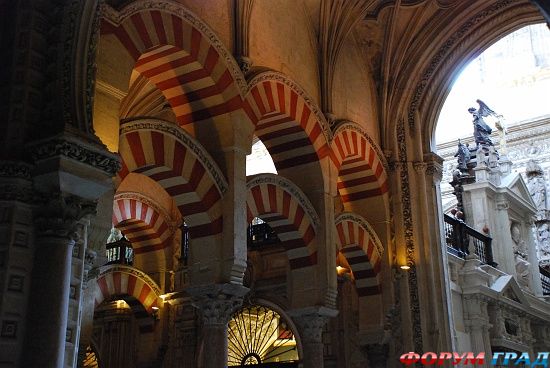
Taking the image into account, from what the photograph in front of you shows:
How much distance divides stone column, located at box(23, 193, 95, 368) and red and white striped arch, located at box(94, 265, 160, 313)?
5587 mm

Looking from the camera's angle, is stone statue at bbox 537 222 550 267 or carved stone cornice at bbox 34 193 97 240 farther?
stone statue at bbox 537 222 550 267

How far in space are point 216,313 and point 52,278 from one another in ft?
8.52

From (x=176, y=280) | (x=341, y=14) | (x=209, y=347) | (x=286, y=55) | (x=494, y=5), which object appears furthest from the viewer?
(x=176, y=280)

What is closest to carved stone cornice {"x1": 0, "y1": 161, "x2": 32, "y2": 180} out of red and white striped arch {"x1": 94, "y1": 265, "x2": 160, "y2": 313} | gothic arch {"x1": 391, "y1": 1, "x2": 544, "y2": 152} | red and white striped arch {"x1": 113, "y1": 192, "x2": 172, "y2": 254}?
red and white striped arch {"x1": 94, "y1": 265, "x2": 160, "y2": 313}

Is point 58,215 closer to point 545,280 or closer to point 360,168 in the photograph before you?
point 360,168

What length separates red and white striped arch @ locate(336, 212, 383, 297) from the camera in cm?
896

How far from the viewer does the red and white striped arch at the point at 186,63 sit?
644 centimetres

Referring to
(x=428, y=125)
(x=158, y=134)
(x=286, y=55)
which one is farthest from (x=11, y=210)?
(x=428, y=125)

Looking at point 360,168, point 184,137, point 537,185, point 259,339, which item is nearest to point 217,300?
point 184,137

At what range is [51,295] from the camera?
4.34 metres

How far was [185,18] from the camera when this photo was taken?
6703 millimetres

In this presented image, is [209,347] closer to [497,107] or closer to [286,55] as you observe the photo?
[286,55]

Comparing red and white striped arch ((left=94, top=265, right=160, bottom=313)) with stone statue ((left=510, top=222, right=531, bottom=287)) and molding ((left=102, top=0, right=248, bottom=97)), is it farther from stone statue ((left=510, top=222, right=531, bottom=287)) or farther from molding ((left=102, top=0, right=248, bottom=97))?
stone statue ((left=510, top=222, right=531, bottom=287))

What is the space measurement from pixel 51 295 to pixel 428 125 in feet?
22.9
